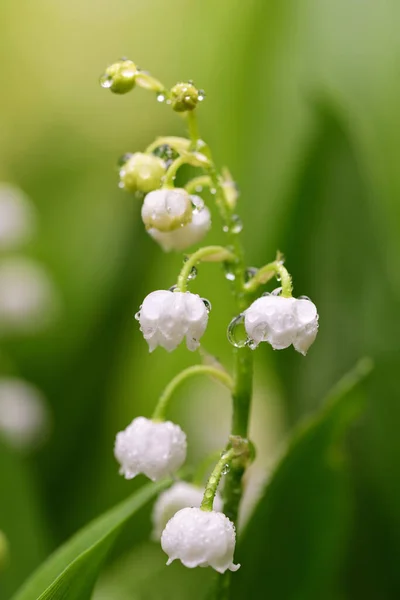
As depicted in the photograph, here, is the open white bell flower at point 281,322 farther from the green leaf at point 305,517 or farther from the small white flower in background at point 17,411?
the small white flower in background at point 17,411

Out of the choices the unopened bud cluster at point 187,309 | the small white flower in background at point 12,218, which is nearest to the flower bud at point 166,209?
the unopened bud cluster at point 187,309

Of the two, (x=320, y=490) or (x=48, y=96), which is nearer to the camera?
(x=320, y=490)

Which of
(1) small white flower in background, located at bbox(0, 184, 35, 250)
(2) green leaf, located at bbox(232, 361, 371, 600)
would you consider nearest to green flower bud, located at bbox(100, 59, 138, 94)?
(2) green leaf, located at bbox(232, 361, 371, 600)

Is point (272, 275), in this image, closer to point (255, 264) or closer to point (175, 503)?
point (175, 503)

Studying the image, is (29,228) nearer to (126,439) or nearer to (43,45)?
(126,439)

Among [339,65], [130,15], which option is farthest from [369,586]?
[130,15]

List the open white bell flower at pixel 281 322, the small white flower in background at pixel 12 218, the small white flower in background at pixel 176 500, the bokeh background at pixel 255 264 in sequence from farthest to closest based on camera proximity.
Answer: the small white flower in background at pixel 12 218 < the bokeh background at pixel 255 264 < the small white flower in background at pixel 176 500 < the open white bell flower at pixel 281 322

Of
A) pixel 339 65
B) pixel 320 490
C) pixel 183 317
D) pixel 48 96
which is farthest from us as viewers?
pixel 48 96

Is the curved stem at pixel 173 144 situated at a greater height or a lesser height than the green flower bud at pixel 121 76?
lesser
